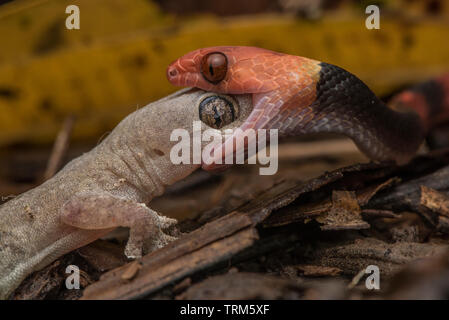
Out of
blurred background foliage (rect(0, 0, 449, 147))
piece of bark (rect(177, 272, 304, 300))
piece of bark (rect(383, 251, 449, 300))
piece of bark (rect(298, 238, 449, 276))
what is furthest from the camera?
blurred background foliage (rect(0, 0, 449, 147))

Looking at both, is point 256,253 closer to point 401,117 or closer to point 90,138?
point 401,117

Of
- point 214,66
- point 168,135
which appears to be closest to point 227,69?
point 214,66

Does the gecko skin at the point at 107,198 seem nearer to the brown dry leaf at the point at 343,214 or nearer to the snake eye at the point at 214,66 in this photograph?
the snake eye at the point at 214,66

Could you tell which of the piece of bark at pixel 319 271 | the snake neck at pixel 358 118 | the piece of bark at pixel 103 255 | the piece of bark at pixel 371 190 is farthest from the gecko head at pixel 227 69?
the piece of bark at pixel 103 255

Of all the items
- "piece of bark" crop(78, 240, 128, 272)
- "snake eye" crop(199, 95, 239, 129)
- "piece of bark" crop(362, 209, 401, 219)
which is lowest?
"piece of bark" crop(78, 240, 128, 272)

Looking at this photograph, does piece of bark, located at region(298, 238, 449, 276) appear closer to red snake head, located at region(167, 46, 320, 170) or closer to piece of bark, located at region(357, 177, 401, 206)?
piece of bark, located at region(357, 177, 401, 206)

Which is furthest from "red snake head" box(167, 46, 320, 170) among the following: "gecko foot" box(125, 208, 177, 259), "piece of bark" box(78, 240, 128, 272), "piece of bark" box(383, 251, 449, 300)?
Result: "piece of bark" box(383, 251, 449, 300)
